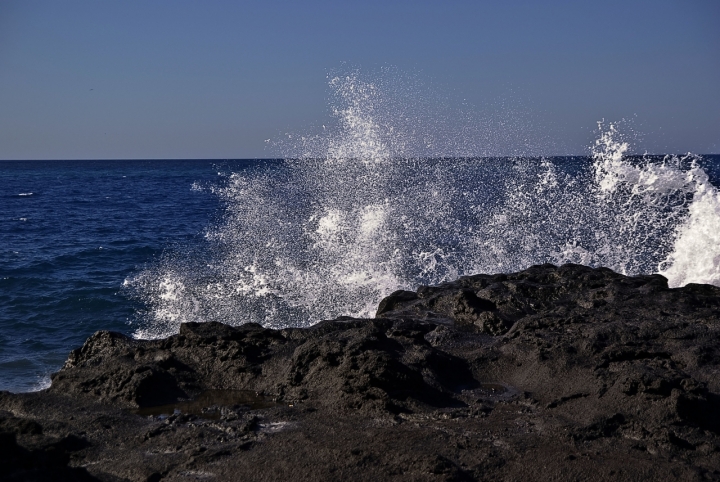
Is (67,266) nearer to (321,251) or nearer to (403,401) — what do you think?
(321,251)

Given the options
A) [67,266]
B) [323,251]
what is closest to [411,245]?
[323,251]

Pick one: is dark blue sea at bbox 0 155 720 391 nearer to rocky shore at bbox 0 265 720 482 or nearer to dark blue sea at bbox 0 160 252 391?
dark blue sea at bbox 0 160 252 391

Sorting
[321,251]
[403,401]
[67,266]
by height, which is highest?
[321,251]

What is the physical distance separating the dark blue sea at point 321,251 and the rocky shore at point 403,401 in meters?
3.12

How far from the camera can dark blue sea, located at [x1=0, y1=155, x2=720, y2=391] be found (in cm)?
1135

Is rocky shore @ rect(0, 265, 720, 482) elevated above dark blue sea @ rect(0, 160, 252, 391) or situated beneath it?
situated beneath

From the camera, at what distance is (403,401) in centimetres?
539

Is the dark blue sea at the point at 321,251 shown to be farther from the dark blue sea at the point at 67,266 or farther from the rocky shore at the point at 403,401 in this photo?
the rocky shore at the point at 403,401

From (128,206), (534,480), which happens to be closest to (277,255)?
(534,480)

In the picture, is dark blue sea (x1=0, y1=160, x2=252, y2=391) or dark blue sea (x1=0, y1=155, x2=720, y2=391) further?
dark blue sea (x1=0, y1=155, x2=720, y2=391)

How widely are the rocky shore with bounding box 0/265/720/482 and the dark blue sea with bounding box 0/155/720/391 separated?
3121mm

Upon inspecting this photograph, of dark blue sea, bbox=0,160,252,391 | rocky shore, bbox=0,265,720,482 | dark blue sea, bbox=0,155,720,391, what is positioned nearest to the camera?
rocky shore, bbox=0,265,720,482

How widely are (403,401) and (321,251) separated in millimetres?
9888

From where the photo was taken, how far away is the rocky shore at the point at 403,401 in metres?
4.39
